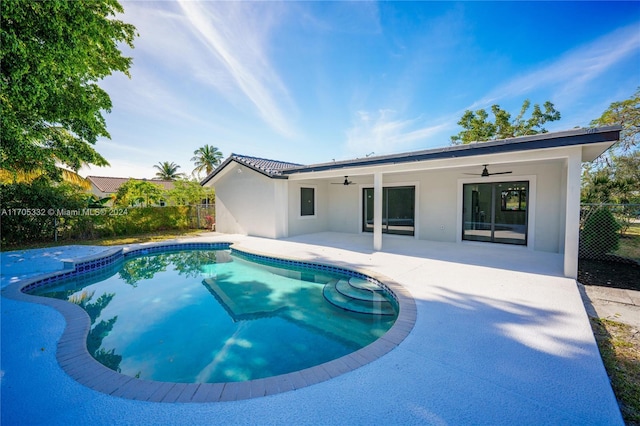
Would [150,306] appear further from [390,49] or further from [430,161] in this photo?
[390,49]

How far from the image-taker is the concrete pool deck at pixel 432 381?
2.36 metres

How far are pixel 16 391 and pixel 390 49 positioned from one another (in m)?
14.8

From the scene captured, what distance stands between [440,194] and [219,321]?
10.1m

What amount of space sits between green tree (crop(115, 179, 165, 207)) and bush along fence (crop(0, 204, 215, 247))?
3226 millimetres

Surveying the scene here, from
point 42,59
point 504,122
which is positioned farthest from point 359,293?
point 504,122

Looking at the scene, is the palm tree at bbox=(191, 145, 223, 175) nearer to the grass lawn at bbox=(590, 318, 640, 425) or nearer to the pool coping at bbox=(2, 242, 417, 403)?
the pool coping at bbox=(2, 242, 417, 403)

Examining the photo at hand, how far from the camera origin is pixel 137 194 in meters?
18.3

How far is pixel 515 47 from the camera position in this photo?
11.9 meters

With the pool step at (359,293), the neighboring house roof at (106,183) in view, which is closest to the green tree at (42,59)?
the pool step at (359,293)

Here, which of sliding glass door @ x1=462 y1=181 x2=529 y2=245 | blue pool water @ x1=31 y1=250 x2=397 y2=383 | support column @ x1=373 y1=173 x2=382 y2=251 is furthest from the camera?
sliding glass door @ x1=462 y1=181 x2=529 y2=245

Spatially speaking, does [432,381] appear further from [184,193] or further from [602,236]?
[184,193]

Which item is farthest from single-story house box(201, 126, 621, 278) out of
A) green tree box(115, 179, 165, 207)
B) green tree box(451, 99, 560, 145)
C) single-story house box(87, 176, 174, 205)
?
single-story house box(87, 176, 174, 205)

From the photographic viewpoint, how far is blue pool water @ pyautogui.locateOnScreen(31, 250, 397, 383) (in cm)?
400

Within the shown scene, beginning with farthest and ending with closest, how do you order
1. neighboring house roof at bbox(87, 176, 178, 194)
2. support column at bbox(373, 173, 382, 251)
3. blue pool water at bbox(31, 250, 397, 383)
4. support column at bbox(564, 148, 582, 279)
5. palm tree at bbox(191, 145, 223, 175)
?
palm tree at bbox(191, 145, 223, 175), neighboring house roof at bbox(87, 176, 178, 194), support column at bbox(373, 173, 382, 251), support column at bbox(564, 148, 582, 279), blue pool water at bbox(31, 250, 397, 383)
